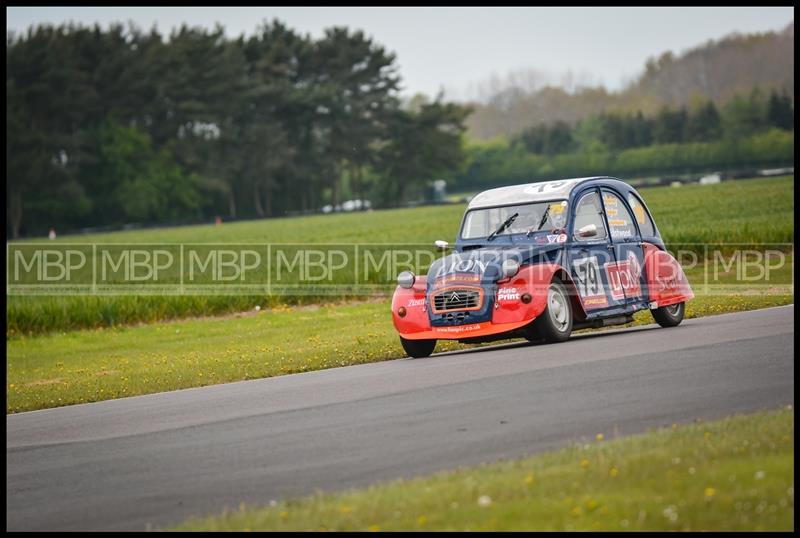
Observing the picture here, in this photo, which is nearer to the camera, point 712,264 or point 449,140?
point 712,264

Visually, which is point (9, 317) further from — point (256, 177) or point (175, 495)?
point (256, 177)

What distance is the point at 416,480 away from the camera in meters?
7.80

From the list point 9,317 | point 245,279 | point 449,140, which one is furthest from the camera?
point 449,140

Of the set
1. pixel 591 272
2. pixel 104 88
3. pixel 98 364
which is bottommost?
pixel 98 364

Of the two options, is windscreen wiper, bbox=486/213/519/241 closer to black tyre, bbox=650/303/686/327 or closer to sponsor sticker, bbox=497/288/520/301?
sponsor sticker, bbox=497/288/520/301

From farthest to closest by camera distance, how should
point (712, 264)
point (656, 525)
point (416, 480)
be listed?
point (712, 264), point (416, 480), point (656, 525)

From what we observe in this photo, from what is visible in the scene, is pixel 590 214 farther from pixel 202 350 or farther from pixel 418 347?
pixel 202 350

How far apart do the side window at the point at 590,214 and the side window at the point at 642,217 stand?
82cm

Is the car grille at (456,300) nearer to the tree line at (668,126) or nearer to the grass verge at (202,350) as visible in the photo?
the grass verge at (202,350)

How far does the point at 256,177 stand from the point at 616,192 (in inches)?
3587

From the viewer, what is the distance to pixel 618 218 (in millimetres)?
17188

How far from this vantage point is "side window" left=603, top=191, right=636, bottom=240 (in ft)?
55.7

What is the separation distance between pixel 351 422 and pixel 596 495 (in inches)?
150

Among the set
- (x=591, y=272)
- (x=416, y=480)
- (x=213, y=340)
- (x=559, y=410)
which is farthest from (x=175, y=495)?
(x=213, y=340)
